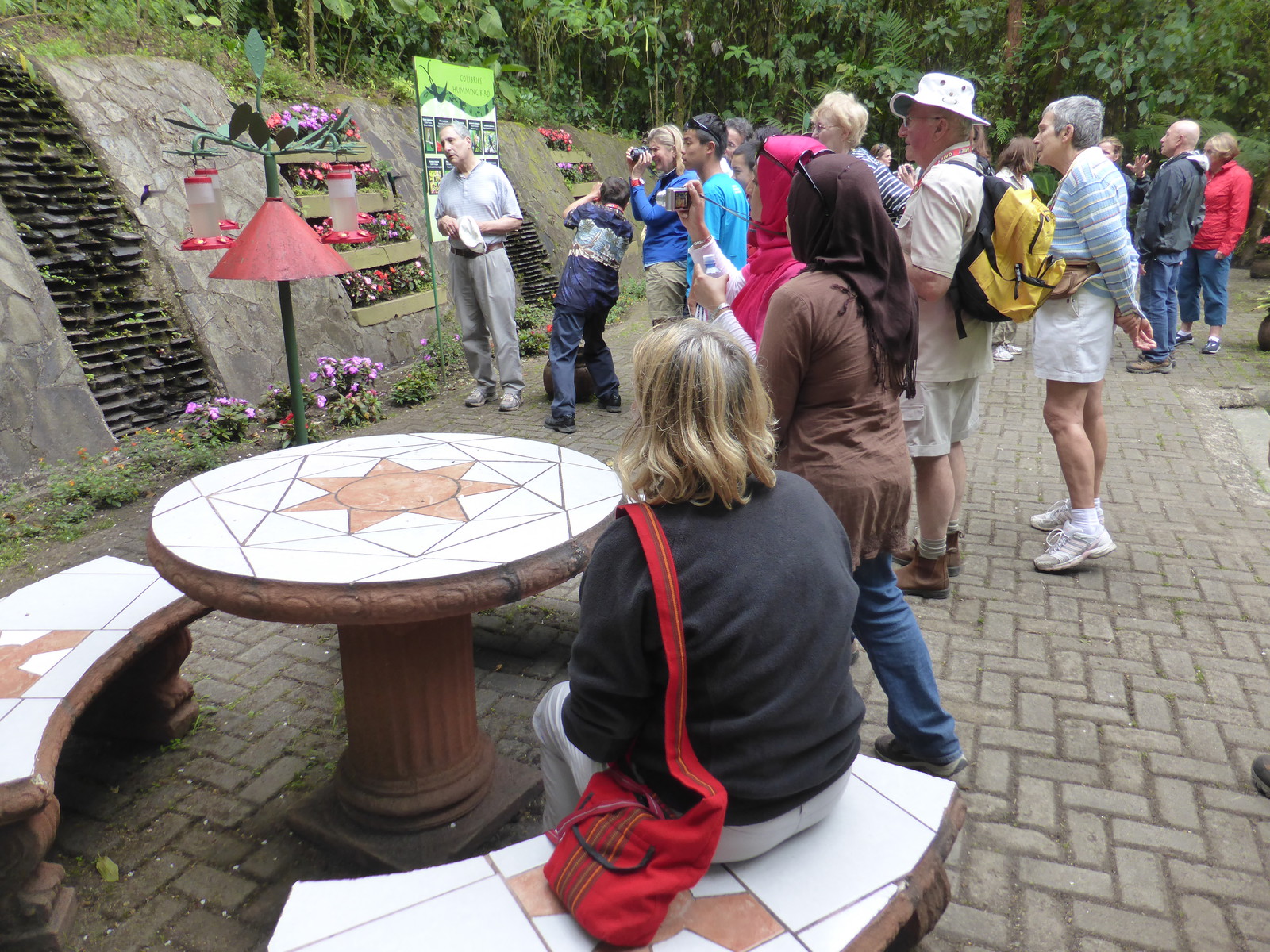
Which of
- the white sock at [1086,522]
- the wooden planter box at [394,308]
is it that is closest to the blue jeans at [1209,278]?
the white sock at [1086,522]

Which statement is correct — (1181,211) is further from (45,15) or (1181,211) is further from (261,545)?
(45,15)

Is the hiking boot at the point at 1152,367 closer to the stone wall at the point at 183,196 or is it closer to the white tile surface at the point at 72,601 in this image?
the stone wall at the point at 183,196

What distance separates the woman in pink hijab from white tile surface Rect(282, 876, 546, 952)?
1559 millimetres

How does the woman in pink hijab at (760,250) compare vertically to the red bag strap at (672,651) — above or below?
above

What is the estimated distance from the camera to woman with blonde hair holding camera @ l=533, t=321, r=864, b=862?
1.61 metres

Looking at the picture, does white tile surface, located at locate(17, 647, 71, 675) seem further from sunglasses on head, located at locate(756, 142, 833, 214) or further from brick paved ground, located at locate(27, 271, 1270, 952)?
sunglasses on head, located at locate(756, 142, 833, 214)

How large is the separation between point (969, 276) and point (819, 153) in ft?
3.89

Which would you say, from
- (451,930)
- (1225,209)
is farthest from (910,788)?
(1225,209)

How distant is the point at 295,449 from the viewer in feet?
10.3

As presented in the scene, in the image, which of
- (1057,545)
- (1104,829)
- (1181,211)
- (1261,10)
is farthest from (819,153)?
(1261,10)

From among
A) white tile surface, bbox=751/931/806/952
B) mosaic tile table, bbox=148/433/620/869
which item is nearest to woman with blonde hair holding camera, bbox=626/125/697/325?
mosaic tile table, bbox=148/433/620/869

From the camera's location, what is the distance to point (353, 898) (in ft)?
5.45

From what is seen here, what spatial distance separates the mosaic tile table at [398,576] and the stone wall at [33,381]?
291 centimetres

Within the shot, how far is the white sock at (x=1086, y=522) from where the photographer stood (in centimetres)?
410
